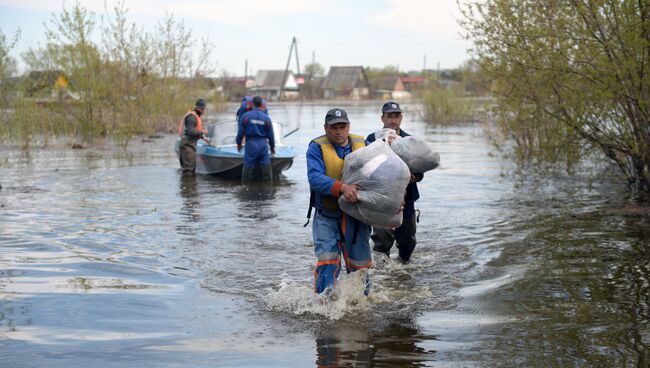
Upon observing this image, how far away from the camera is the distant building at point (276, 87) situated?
4690 inches

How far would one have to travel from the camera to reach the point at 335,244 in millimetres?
7027

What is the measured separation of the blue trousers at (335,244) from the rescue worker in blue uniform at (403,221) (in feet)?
3.95

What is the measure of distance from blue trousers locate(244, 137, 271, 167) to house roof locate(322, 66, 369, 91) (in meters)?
103

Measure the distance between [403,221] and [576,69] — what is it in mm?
5290

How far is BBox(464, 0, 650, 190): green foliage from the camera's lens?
11.8 metres

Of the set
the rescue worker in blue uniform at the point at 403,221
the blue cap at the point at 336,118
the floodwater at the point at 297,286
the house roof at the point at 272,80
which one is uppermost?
the house roof at the point at 272,80

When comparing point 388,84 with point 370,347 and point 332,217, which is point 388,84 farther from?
point 370,347

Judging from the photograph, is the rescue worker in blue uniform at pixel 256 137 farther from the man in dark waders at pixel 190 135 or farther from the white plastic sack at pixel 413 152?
the white plastic sack at pixel 413 152

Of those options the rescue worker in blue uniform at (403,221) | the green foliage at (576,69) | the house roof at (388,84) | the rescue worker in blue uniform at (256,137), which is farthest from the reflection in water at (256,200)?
the house roof at (388,84)

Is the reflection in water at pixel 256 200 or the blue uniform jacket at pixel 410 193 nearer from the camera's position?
the blue uniform jacket at pixel 410 193

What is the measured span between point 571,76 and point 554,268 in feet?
16.0

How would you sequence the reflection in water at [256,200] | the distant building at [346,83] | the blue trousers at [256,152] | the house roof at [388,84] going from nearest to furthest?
the reflection in water at [256,200]
the blue trousers at [256,152]
the distant building at [346,83]
the house roof at [388,84]

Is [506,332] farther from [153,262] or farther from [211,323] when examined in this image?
[153,262]

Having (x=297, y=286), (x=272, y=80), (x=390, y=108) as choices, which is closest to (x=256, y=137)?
(x=390, y=108)
